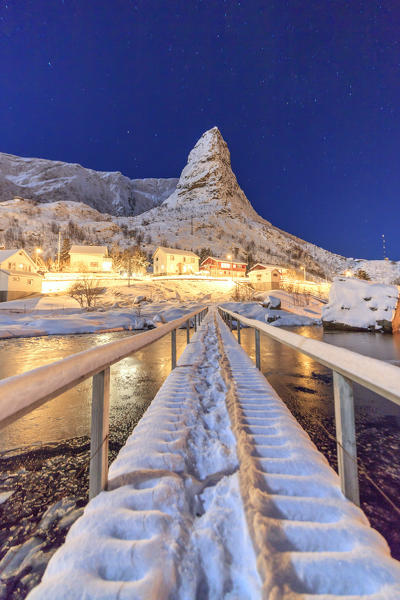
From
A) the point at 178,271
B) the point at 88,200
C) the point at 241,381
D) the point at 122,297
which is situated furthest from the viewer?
the point at 88,200

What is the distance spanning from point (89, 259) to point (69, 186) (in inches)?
4398

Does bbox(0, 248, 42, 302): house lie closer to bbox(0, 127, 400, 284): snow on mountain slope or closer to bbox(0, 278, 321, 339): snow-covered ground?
bbox(0, 278, 321, 339): snow-covered ground

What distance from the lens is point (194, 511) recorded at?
58.4 inches

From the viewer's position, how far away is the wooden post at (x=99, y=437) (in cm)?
158

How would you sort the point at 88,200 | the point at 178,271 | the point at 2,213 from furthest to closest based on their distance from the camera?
the point at 88,200
the point at 2,213
the point at 178,271

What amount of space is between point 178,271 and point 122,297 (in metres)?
26.4

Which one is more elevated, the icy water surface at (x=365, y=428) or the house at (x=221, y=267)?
the house at (x=221, y=267)

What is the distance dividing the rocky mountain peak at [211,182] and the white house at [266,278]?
69605mm

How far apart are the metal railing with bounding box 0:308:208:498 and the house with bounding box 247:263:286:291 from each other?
4515 centimetres

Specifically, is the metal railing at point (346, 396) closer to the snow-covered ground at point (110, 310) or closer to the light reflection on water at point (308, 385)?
the light reflection on water at point (308, 385)

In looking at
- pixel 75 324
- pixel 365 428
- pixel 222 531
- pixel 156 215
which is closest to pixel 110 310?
pixel 75 324

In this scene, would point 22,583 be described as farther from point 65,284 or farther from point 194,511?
point 65,284

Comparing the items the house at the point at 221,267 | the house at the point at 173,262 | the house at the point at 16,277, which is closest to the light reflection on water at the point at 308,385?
the house at the point at 16,277

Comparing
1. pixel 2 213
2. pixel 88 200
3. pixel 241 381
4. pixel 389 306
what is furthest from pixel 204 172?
pixel 241 381
